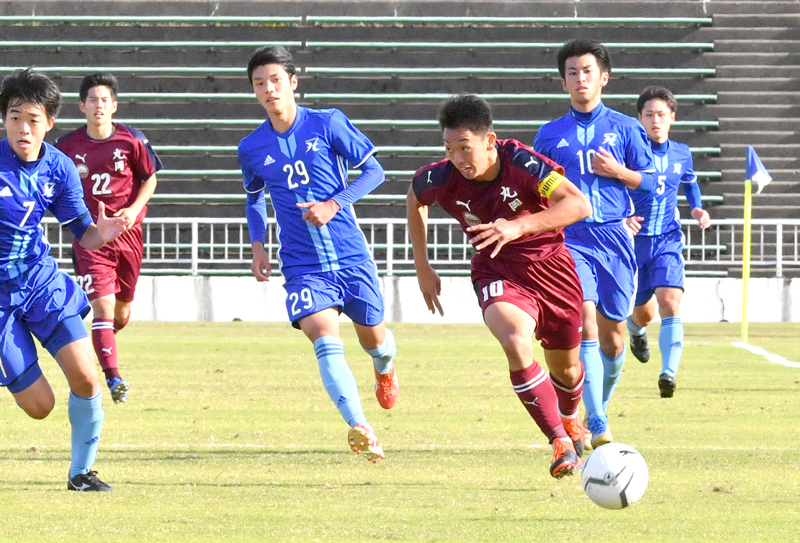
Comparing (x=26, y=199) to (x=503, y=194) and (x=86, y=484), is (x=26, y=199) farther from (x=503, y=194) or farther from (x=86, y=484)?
(x=503, y=194)

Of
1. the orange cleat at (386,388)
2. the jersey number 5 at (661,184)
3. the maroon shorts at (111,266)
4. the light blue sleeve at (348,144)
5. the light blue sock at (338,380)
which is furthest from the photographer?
the jersey number 5 at (661,184)

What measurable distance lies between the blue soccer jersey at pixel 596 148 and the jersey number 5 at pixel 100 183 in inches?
153

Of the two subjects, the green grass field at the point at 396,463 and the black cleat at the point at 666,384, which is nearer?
the green grass field at the point at 396,463

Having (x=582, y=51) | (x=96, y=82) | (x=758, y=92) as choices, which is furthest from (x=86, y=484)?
(x=758, y=92)

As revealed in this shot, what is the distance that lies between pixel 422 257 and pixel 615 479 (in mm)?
1682

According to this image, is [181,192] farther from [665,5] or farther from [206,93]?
[665,5]

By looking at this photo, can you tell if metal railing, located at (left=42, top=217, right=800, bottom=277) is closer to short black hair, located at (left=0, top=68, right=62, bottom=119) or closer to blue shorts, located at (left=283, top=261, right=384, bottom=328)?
blue shorts, located at (left=283, top=261, right=384, bottom=328)

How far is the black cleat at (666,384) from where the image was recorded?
32.7 feet

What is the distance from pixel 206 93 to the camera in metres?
24.2

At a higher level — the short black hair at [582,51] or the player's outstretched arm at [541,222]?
→ the short black hair at [582,51]

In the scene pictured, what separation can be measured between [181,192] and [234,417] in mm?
14919

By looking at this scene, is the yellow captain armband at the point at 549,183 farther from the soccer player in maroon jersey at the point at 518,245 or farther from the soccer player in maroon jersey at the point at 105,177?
the soccer player in maroon jersey at the point at 105,177

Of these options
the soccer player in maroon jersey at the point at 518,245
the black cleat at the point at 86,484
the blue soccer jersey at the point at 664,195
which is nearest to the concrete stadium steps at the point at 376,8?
the blue soccer jersey at the point at 664,195

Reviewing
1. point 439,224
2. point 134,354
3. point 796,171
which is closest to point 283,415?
point 134,354
